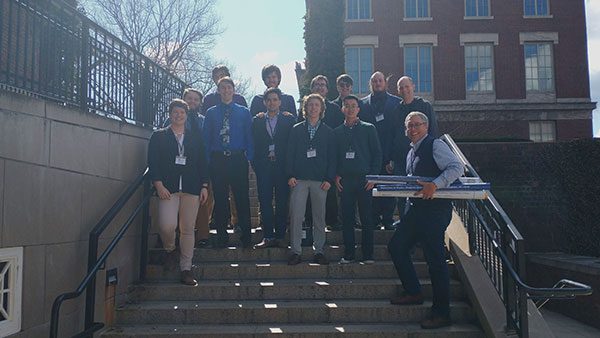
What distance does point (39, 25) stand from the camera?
412 centimetres

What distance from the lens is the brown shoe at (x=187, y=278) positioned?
510cm

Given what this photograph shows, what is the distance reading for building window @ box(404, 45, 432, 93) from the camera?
23766 mm

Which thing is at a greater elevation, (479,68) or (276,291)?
(479,68)

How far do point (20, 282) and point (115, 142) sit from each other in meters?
1.88

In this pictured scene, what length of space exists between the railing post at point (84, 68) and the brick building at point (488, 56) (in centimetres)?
1929

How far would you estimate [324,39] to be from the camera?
12.8 metres

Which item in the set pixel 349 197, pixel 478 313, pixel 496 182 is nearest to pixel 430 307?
pixel 478 313

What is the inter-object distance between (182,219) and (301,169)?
1431 mm

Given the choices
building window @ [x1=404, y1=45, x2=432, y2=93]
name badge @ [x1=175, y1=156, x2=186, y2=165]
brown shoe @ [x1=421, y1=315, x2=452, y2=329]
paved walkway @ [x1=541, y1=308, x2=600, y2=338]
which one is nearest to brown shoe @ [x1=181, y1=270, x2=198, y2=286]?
name badge @ [x1=175, y1=156, x2=186, y2=165]

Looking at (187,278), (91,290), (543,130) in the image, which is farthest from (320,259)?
(543,130)

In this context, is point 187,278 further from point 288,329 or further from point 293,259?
point 288,329

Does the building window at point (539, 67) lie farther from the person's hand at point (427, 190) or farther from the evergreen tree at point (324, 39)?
the person's hand at point (427, 190)

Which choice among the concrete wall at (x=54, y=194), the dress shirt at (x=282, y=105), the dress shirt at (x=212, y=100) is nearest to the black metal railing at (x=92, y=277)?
the concrete wall at (x=54, y=194)

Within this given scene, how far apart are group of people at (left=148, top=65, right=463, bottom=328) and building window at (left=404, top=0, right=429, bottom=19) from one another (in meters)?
19.6
